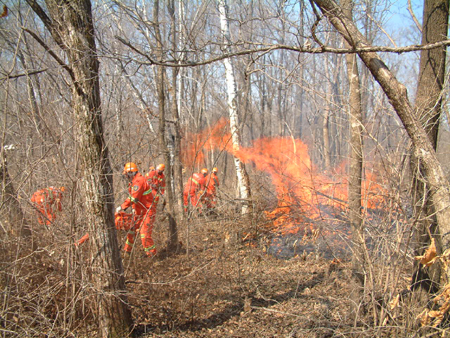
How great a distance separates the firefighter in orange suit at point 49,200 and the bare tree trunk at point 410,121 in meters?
3.89

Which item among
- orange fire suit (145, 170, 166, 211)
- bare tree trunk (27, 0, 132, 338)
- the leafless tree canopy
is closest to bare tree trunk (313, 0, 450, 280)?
the leafless tree canopy

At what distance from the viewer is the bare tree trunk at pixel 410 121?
3.18m

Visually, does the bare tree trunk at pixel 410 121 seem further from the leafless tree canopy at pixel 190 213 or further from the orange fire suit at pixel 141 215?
the orange fire suit at pixel 141 215

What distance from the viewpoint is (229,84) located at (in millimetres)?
8773

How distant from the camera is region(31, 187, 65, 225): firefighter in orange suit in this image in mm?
4172

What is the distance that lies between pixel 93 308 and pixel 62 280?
1.76 feet

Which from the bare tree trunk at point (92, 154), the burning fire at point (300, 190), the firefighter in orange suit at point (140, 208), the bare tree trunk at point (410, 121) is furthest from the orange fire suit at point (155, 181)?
the bare tree trunk at point (410, 121)

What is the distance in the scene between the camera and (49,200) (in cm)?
438

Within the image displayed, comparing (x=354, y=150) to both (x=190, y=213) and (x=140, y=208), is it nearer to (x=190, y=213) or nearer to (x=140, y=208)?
(x=190, y=213)

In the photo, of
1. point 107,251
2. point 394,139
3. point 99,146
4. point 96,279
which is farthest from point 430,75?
point 96,279

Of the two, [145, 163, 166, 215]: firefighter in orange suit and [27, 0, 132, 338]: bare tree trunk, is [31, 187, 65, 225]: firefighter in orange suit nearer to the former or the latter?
[27, 0, 132, 338]: bare tree trunk

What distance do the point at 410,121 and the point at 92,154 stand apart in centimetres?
356

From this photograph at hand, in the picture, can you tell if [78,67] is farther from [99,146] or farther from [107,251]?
[107,251]

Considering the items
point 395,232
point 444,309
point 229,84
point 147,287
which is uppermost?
point 229,84
